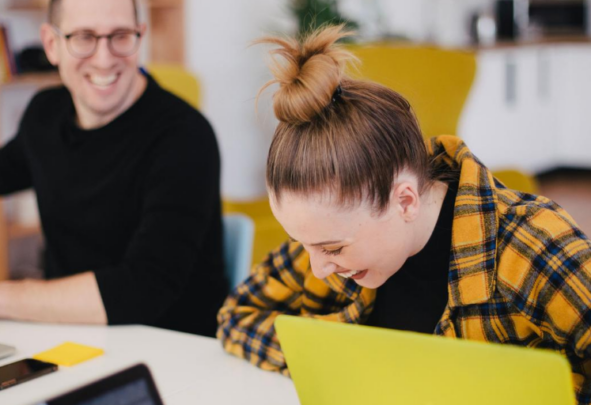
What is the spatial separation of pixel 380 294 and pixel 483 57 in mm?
4814

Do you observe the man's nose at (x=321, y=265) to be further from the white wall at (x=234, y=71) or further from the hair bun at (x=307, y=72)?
the white wall at (x=234, y=71)

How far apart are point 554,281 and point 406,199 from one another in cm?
22

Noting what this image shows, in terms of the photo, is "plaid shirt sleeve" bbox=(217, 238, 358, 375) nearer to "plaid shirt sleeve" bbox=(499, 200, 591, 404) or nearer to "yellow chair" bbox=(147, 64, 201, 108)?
"plaid shirt sleeve" bbox=(499, 200, 591, 404)

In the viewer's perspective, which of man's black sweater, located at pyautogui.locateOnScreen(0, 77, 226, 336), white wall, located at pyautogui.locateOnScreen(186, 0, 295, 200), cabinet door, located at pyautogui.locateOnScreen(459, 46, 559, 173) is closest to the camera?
man's black sweater, located at pyautogui.locateOnScreen(0, 77, 226, 336)

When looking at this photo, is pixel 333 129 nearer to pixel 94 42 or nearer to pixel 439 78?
pixel 94 42

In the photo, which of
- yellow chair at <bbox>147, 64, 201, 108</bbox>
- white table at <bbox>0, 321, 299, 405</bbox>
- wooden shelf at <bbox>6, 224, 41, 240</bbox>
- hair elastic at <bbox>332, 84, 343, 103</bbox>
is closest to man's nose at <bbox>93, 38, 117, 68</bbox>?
white table at <bbox>0, 321, 299, 405</bbox>

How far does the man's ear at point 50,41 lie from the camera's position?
5.88ft

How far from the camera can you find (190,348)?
1.29m

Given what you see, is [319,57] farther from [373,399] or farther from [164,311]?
[164,311]

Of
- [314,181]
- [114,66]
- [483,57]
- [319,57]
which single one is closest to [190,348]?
[314,181]

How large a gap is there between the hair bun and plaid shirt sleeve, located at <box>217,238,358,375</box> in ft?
1.20

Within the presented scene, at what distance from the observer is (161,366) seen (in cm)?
121

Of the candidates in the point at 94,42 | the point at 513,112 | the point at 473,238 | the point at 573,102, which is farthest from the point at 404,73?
the point at 573,102

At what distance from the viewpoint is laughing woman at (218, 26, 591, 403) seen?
1.01 m
